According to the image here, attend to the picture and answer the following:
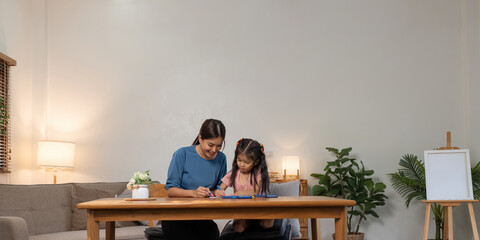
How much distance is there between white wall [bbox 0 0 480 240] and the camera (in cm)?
609

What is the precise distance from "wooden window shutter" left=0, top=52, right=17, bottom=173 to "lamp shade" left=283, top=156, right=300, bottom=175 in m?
3.02

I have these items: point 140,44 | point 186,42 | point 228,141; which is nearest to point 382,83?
point 228,141

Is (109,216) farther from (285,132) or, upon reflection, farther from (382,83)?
(382,83)

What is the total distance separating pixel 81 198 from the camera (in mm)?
4668

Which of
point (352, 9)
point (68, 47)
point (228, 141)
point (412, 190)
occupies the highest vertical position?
point (352, 9)

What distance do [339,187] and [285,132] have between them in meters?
0.95

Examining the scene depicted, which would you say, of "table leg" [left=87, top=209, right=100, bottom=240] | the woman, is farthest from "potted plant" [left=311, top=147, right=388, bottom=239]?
"table leg" [left=87, top=209, right=100, bottom=240]

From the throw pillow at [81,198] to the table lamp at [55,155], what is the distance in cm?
96

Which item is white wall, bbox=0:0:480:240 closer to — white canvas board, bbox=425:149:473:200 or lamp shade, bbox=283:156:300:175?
lamp shade, bbox=283:156:300:175

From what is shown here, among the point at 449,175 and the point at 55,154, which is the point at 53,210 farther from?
the point at 449,175

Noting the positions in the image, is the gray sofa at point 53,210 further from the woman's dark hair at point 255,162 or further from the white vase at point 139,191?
the woman's dark hair at point 255,162

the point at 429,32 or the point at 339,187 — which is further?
the point at 429,32

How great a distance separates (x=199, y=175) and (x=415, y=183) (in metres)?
3.39

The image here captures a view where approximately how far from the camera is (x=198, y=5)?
6.35 meters
